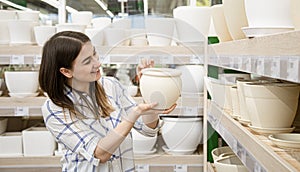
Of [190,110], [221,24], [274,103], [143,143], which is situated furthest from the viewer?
[143,143]

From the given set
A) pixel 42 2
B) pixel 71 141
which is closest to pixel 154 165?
pixel 71 141

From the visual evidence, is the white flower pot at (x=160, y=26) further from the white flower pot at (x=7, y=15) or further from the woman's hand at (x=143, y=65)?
the white flower pot at (x=7, y=15)

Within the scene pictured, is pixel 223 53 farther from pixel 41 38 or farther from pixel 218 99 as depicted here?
pixel 41 38

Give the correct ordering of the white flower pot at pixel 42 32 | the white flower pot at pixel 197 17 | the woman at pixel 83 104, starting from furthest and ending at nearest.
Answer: the white flower pot at pixel 42 32 → the white flower pot at pixel 197 17 → the woman at pixel 83 104

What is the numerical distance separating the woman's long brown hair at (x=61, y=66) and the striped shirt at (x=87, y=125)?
0.02 meters

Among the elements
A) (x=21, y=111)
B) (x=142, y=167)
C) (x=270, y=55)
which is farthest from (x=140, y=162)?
(x=270, y=55)

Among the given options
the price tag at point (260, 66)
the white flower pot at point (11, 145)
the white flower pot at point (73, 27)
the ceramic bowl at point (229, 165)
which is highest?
the white flower pot at point (73, 27)

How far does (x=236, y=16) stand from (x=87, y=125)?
665mm

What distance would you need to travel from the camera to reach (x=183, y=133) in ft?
8.31

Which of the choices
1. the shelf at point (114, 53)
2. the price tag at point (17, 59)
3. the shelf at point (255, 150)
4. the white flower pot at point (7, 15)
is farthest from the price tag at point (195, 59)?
the white flower pot at point (7, 15)

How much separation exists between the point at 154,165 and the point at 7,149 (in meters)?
0.94

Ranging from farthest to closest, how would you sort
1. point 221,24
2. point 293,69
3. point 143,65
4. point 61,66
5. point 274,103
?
point 221,24 → point 61,66 → point 143,65 → point 274,103 → point 293,69

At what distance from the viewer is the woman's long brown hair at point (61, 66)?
1570 millimetres

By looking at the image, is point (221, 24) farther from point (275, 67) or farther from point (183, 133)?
point (275, 67)
